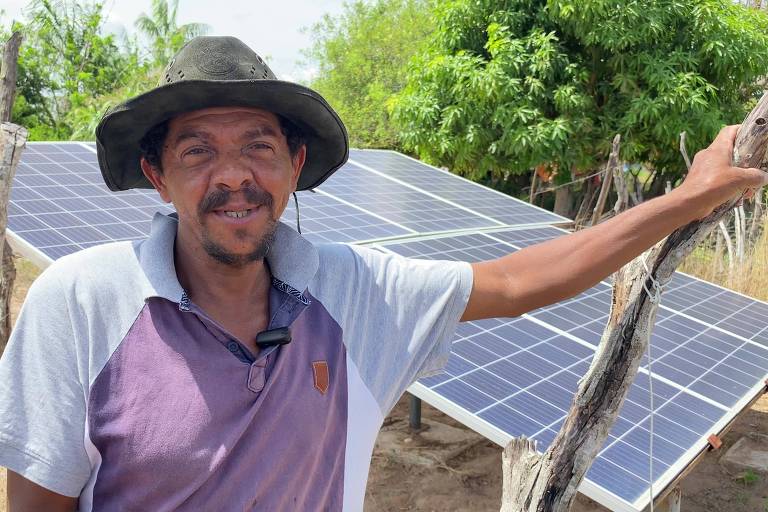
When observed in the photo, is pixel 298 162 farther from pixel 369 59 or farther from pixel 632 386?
pixel 369 59

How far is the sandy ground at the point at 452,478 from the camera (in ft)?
17.7

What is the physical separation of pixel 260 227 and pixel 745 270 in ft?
30.1

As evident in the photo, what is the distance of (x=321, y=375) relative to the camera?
1703 millimetres

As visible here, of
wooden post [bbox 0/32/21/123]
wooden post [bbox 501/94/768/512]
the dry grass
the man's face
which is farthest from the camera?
the dry grass

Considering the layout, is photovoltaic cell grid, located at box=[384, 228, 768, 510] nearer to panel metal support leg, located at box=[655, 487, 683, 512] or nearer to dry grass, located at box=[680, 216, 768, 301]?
panel metal support leg, located at box=[655, 487, 683, 512]

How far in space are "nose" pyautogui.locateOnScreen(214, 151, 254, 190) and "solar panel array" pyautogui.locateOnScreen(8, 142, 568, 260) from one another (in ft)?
10.8

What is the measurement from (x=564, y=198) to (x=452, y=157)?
2518 mm

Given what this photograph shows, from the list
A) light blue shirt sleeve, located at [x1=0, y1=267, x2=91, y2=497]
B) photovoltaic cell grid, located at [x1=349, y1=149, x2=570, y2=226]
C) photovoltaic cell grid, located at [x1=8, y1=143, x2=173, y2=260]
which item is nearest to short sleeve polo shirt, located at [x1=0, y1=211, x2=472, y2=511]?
light blue shirt sleeve, located at [x1=0, y1=267, x2=91, y2=497]

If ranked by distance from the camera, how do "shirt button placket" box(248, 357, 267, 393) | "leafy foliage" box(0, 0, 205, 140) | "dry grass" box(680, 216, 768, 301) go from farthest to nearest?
"leafy foliage" box(0, 0, 205, 140) → "dry grass" box(680, 216, 768, 301) → "shirt button placket" box(248, 357, 267, 393)

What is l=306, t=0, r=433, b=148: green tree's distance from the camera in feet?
66.2

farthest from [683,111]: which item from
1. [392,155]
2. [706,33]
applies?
[392,155]

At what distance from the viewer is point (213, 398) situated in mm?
1516

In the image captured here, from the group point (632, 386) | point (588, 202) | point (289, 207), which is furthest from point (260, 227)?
point (588, 202)

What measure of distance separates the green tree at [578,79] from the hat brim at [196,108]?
9.03 m
